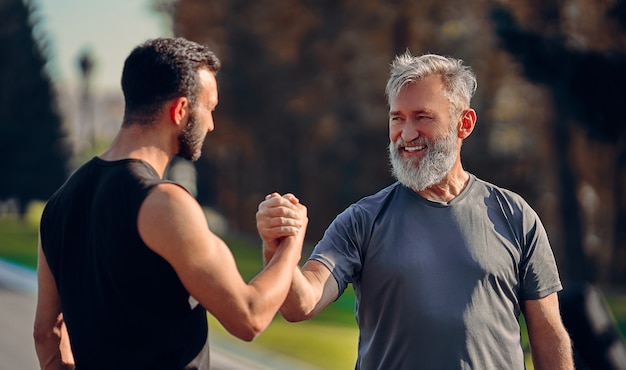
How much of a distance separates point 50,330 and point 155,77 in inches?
37.9

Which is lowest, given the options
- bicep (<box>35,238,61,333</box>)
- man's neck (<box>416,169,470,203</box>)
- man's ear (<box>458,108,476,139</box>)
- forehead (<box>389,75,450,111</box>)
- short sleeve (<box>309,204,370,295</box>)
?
bicep (<box>35,238,61,333</box>)

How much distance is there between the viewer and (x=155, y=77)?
321 centimetres

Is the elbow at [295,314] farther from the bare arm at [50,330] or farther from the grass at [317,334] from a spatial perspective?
the grass at [317,334]

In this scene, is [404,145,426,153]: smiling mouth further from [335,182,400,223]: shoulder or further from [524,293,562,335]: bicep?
[524,293,562,335]: bicep

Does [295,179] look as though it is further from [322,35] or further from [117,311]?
[117,311]

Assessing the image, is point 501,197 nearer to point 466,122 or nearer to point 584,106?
point 466,122

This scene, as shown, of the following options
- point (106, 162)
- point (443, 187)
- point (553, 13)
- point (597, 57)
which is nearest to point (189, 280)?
point (106, 162)

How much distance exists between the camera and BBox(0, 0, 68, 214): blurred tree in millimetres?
46469

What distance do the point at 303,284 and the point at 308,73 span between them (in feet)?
118

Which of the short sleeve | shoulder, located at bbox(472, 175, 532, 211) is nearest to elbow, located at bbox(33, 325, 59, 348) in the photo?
the short sleeve

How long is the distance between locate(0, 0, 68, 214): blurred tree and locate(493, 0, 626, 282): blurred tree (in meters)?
25.4

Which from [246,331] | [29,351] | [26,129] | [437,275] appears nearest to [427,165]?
[437,275]

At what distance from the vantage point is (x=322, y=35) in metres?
38.6

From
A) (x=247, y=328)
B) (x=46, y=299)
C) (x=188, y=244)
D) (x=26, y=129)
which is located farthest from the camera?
(x=26, y=129)
